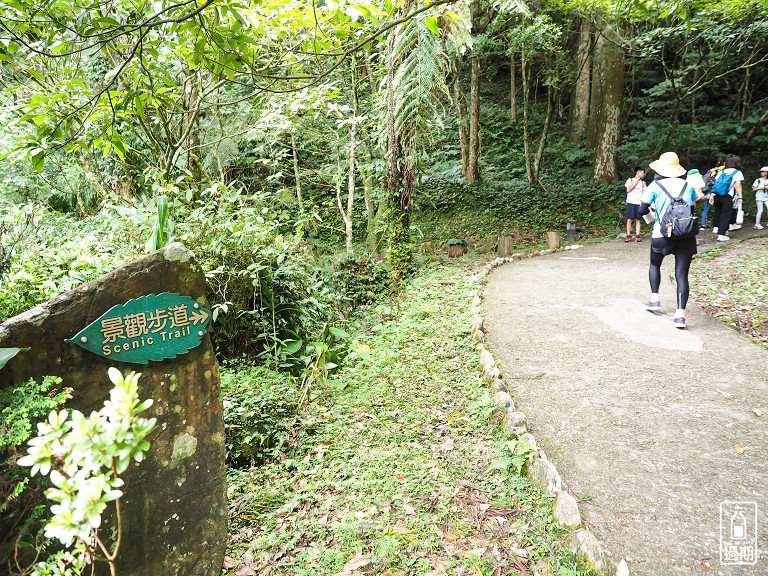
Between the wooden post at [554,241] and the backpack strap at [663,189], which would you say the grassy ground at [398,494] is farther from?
the wooden post at [554,241]

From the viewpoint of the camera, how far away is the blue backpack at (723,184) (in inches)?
378

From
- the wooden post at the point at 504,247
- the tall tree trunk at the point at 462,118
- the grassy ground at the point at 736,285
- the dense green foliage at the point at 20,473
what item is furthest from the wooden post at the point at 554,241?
the dense green foliage at the point at 20,473

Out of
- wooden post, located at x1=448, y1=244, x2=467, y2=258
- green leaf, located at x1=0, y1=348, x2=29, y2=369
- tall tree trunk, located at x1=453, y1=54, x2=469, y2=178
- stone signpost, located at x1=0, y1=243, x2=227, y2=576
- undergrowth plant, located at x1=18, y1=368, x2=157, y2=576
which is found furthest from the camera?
tall tree trunk, located at x1=453, y1=54, x2=469, y2=178

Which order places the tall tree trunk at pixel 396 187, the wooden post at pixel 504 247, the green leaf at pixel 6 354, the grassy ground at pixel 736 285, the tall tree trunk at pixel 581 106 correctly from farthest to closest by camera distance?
1. the tall tree trunk at pixel 581 106
2. the wooden post at pixel 504 247
3. the tall tree trunk at pixel 396 187
4. the grassy ground at pixel 736 285
5. the green leaf at pixel 6 354

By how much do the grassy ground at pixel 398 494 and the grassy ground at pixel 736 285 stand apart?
362 cm

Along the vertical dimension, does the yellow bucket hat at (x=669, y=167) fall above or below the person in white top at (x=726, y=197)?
above

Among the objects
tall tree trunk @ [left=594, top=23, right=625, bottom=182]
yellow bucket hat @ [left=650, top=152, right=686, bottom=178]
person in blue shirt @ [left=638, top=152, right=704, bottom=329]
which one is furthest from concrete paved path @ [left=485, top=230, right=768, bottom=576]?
tall tree trunk @ [left=594, top=23, right=625, bottom=182]

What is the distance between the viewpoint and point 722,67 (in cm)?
1553

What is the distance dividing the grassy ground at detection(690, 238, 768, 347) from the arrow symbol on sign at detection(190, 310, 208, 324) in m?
5.82

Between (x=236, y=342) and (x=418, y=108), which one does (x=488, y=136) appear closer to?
(x=418, y=108)

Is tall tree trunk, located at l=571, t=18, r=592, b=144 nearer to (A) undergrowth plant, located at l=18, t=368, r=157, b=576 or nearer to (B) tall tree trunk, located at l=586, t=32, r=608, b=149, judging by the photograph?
(B) tall tree trunk, located at l=586, t=32, r=608, b=149

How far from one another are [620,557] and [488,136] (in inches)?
711

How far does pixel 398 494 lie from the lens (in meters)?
3.13

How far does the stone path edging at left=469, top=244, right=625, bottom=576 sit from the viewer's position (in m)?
2.44
